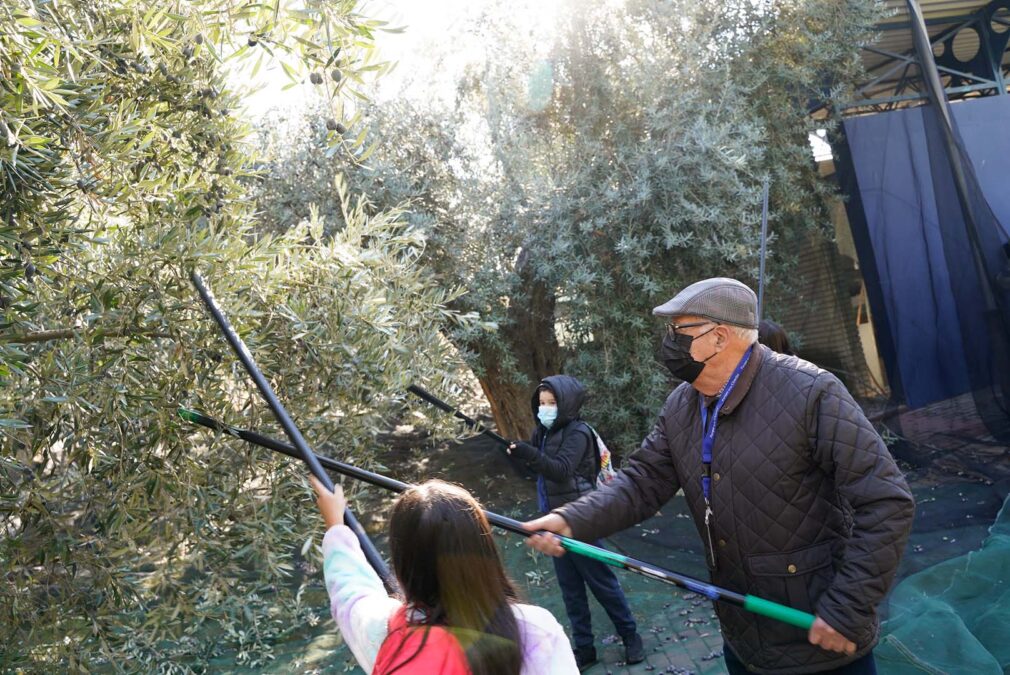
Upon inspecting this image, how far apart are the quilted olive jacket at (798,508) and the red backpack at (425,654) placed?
123 centimetres

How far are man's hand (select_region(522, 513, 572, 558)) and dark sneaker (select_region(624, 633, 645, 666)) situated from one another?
99.5 inches

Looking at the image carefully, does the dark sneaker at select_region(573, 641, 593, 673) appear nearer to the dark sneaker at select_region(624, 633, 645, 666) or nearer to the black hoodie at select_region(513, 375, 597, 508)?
the dark sneaker at select_region(624, 633, 645, 666)

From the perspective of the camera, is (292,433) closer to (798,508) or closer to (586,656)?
(798,508)

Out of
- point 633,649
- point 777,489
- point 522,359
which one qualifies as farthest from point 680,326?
point 522,359

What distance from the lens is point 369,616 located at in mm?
1951

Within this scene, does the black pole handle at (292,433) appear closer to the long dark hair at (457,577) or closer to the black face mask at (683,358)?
the long dark hair at (457,577)

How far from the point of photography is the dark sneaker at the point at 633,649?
516 cm

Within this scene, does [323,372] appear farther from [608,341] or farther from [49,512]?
[608,341]

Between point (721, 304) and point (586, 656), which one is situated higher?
point (721, 304)

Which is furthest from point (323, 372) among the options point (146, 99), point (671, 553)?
point (671, 553)

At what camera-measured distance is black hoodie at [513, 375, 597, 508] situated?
206 inches

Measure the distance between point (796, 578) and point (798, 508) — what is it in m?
0.22

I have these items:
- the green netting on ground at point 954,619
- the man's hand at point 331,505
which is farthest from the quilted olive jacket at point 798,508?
the green netting on ground at point 954,619

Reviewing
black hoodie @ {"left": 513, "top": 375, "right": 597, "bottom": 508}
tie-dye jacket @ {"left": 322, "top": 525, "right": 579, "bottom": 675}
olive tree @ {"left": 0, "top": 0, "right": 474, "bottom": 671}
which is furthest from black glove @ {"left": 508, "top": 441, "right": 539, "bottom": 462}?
tie-dye jacket @ {"left": 322, "top": 525, "right": 579, "bottom": 675}
